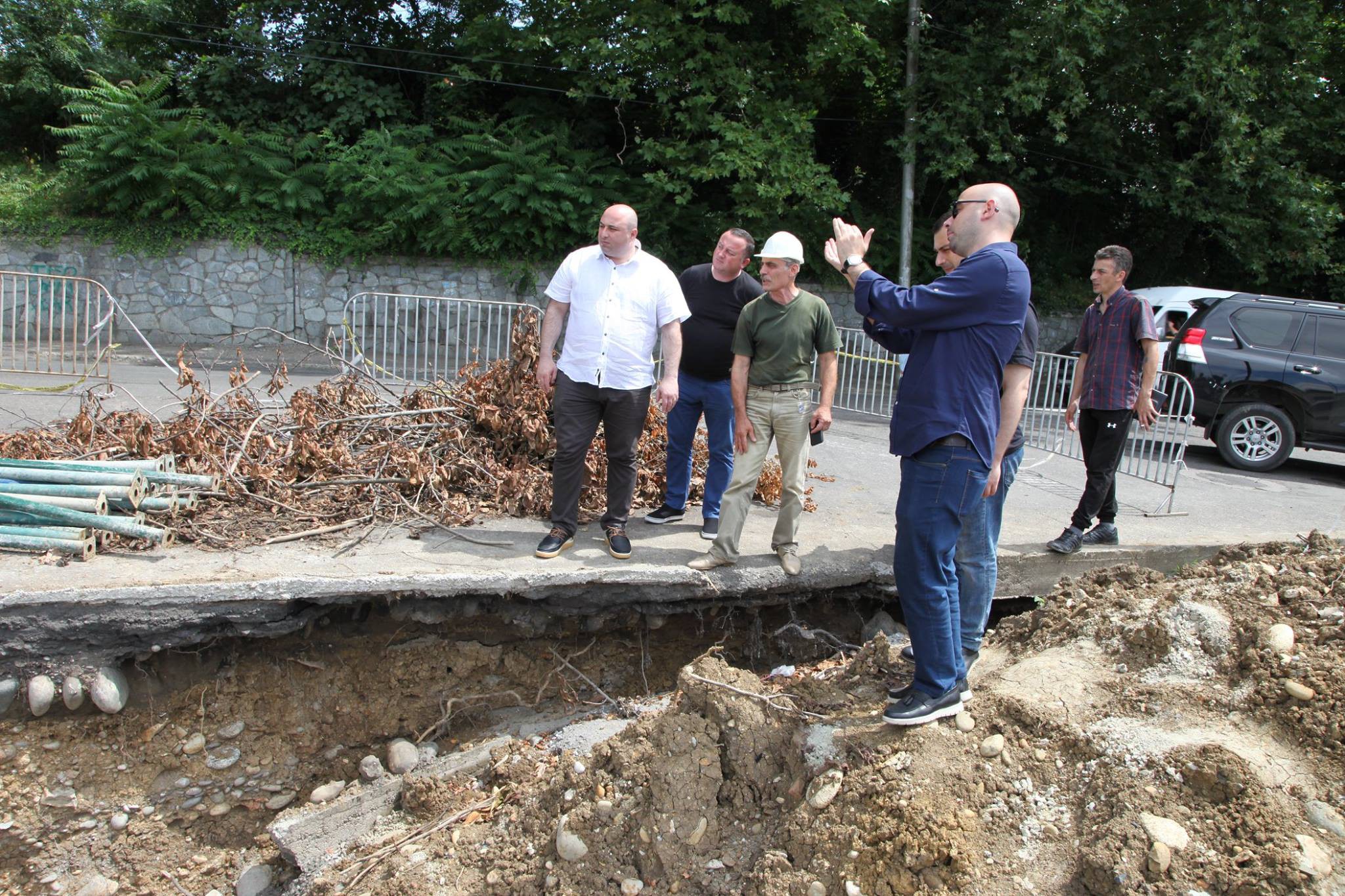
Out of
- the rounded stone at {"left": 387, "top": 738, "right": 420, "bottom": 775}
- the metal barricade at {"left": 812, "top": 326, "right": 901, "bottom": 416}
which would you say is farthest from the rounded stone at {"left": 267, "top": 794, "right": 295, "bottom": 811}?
the metal barricade at {"left": 812, "top": 326, "right": 901, "bottom": 416}

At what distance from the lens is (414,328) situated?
29.8 ft

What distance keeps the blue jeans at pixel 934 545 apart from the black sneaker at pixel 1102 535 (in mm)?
2562

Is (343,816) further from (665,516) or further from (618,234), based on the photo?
(618,234)

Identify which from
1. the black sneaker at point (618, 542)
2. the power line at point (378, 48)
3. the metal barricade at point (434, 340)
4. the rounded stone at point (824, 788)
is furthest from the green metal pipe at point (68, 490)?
the power line at point (378, 48)

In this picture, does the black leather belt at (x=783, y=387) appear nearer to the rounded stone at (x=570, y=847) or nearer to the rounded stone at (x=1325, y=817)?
the rounded stone at (x=570, y=847)

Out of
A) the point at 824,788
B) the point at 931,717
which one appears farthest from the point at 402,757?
the point at 931,717

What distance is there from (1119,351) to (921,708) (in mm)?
2912

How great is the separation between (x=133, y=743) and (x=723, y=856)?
2859mm

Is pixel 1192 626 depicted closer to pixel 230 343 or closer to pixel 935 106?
pixel 935 106

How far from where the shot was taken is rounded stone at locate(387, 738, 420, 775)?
4.39m

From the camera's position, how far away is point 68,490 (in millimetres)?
4500

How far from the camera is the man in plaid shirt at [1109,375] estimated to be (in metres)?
5.22

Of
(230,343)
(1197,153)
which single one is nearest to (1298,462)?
(1197,153)

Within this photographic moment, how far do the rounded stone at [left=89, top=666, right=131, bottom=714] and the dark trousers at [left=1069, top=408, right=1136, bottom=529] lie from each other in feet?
17.1
